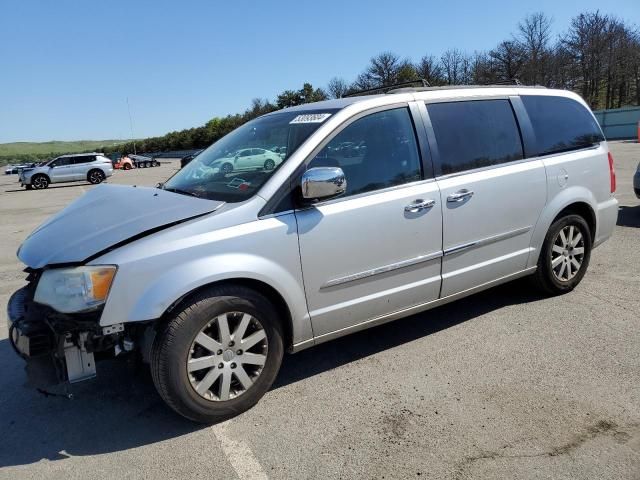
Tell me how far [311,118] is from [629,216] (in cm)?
692

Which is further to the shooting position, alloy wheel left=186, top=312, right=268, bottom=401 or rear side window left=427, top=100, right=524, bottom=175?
rear side window left=427, top=100, right=524, bottom=175

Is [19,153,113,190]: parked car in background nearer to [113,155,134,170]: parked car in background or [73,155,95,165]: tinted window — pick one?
[73,155,95,165]: tinted window

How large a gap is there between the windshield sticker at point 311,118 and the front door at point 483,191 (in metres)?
0.85

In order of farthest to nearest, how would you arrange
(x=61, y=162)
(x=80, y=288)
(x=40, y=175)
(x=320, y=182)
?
1. (x=61, y=162)
2. (x=40, y=175)
3. (x=320, y=182)
4. (x=80, y=288)

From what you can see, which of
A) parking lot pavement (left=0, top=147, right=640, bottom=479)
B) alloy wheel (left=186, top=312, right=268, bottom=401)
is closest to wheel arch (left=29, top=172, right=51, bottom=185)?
parking lot pavement (left=0, top=147, right=640, bottom=479)

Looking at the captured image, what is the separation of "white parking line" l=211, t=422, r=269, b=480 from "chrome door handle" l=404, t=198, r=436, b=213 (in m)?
1.81

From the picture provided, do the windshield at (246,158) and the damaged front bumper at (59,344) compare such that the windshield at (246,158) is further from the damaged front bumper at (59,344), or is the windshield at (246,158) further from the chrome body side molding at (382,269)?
the damaged front bumper at (59,344)

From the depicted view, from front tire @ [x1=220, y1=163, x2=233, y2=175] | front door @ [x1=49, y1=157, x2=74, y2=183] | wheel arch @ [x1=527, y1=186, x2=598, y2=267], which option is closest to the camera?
front tire @ [x1=220, y1=163, x2=233, y2=175]

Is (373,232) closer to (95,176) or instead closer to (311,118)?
(311,118)

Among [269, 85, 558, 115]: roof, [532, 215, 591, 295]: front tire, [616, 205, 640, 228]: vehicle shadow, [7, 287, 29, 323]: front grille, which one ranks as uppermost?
[269, 85, 558, 115]: roof

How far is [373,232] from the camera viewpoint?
3.31m

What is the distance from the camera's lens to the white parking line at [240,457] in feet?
8.32

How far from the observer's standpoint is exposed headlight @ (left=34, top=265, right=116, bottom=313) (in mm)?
2625

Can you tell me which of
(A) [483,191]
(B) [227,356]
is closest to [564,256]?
(A) [483,191]
